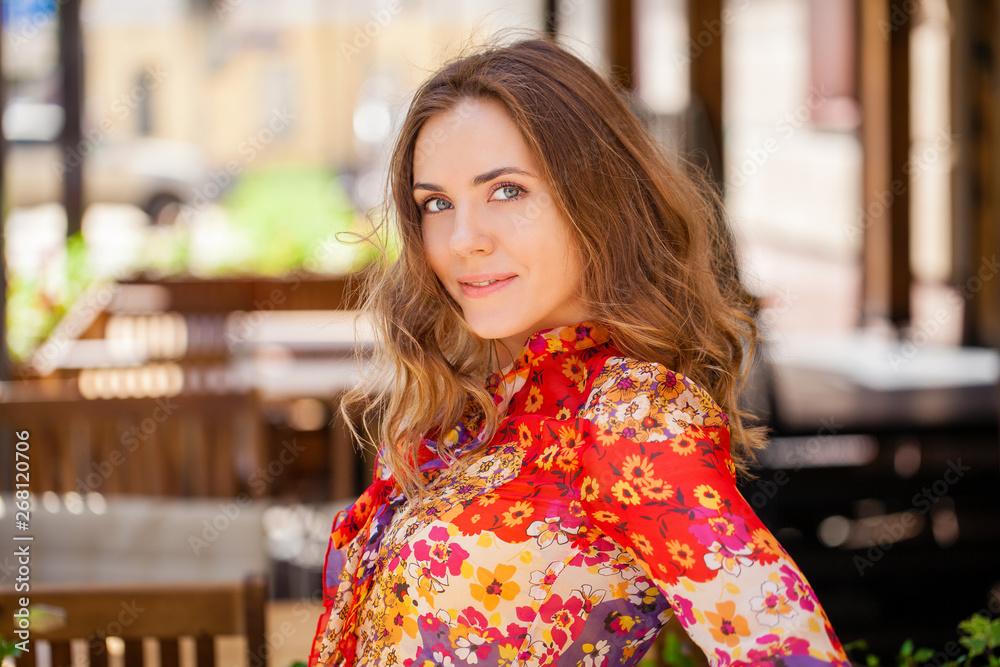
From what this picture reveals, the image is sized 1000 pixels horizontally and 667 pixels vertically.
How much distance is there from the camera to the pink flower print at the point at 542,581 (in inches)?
32.8

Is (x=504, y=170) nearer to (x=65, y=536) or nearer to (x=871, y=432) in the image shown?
(x=65, y=536)

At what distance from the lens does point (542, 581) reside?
83 cm

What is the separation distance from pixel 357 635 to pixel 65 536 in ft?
5.28

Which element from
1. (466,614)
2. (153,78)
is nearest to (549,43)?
(466,614)

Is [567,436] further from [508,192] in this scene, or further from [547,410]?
[508,192]

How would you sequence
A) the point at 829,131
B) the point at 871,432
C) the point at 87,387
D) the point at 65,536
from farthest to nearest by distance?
the point at 829,131 < the point at 871,432 < the point at 87,387 < the point at 65,536

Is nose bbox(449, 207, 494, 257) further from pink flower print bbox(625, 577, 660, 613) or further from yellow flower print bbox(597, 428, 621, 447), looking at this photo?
pink flower print bbox(625, 577, 660, 613)

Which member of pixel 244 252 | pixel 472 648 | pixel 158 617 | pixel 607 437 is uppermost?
pixel 607 437

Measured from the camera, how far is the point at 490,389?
1.03 m

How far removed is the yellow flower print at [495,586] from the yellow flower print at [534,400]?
0.19 m

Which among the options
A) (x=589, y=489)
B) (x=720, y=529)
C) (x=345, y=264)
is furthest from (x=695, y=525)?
(x=345, y=264)

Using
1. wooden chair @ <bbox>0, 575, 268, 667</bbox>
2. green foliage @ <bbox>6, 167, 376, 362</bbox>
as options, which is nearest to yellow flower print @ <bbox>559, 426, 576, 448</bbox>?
wooden chair @ <bbox>0, 575, 268, 667</bbox>

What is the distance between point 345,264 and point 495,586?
480cm

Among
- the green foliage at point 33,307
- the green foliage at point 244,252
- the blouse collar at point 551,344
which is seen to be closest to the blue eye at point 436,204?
the blouse collar at point 551,344
